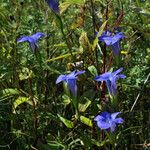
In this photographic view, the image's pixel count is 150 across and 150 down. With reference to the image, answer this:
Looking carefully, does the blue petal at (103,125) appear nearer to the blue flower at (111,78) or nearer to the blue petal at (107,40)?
the blue flower at (111,78)

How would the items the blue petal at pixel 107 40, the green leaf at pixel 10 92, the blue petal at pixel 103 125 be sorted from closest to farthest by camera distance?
the blue petal at pixel 103 125, the blue petal at pixel 107 40, the green leaf at pixel 10 92

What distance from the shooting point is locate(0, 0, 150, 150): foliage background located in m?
1.54

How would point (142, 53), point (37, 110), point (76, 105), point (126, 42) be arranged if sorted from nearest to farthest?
point (76, 105), point (37, 110), point (142, 53), point (126, 42)

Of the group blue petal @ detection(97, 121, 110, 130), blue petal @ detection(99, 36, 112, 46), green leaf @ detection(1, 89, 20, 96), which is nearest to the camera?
blue petal @ detection(97, 121, 110, 130)

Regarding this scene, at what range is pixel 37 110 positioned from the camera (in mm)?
1583

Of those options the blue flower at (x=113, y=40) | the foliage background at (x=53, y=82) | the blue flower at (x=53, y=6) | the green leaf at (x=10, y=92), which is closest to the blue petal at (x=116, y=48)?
the blue flower at (x=113, y=40)

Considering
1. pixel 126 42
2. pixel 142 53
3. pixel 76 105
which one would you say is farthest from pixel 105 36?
pixel 126 42

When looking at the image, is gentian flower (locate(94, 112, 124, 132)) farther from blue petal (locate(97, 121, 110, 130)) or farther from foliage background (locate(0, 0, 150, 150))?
foliage background (locate(0, 0, 150, 150))

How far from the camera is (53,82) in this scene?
1.78m

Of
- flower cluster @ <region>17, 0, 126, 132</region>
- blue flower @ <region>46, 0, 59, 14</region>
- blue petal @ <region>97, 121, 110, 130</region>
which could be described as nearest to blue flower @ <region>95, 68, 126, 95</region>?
flower cluster @ <region>17, 0, 126, 132</region>

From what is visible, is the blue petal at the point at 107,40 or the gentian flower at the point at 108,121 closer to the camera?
the gentian flower at the point at 108,121

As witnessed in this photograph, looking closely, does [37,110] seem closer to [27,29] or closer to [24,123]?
[24,123]

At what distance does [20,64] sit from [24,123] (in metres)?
0.23

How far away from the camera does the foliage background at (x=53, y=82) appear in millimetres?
1536
